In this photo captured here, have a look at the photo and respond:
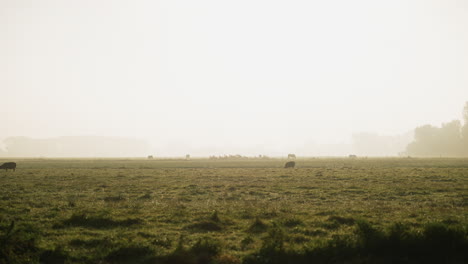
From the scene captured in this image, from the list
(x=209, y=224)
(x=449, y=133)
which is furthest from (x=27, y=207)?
(x=449, y=133)

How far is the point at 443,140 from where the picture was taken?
150 m

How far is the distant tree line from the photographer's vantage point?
468 feet

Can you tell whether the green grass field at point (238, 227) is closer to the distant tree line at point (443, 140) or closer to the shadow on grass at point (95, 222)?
the shadow on grass at point (95, 222)

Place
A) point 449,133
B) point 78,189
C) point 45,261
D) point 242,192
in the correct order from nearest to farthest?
point 45,261
point 242,192
point 78,189
point 449,133

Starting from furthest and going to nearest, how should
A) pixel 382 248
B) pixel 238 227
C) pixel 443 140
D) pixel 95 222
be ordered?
1. pixel 443 140
2. pixel 95 222
3. pixel 238 227
4. pixel 382 248

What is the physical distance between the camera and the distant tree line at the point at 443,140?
14264cm

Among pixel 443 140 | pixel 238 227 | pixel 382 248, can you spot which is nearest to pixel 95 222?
pixel 238 227

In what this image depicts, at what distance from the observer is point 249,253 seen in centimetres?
1105

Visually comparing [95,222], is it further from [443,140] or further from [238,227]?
[443,140]

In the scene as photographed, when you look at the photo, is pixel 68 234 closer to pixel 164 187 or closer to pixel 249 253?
pixel 249 253

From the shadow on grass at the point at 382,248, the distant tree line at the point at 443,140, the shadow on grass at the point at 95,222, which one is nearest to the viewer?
the shadow on grass at the point at 382,248

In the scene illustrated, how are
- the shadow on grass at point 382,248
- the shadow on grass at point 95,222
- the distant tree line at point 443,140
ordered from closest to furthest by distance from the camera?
1. the shadow on grass at point 382,248
2. the shadow on grass at point 95,222
3. the distant tree line at point 443,140

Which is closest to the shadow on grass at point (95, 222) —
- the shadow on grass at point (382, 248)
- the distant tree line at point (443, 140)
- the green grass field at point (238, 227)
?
the green grass field at point (238, 227)

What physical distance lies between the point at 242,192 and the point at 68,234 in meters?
14.2
